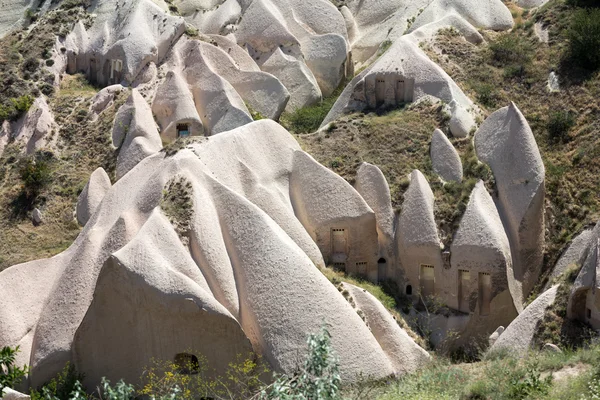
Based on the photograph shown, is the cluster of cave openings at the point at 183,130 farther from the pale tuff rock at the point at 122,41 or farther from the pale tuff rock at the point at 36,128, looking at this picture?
the pale tuff rock at the point at 36,128

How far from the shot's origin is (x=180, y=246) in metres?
27.9

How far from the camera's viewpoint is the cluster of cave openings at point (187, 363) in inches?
1062

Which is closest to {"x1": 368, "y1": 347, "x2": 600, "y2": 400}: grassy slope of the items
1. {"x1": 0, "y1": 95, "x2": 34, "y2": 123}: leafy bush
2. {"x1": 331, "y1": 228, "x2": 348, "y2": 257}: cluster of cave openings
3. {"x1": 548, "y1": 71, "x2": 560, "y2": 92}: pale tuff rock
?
{"x1": 331, "y1": 228, "x2": 348, "y2": 257}: cluster of cave openings

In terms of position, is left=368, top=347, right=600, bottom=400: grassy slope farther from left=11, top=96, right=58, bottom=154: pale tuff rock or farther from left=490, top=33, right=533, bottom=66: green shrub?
left=11, top=96, right=58, bottom=154: pale tuff rock

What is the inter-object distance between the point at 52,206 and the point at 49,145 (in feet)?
12.1

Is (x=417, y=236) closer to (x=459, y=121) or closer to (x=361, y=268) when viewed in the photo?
(x=361, y=268)

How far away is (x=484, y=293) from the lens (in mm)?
30828

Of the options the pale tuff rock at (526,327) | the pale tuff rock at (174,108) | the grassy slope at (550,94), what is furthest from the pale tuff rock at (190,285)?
the pale tuff rock at (174,108)

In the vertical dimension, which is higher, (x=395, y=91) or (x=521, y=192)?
(x=395, y=91)

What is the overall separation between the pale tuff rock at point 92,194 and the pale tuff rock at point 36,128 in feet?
13.9

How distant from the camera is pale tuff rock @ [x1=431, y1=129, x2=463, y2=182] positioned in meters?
32.7

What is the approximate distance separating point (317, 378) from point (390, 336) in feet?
39.8

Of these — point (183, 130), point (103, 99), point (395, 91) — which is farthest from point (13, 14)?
point (395, 91)

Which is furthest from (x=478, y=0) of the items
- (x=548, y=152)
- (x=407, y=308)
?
(x=407, y=308)
